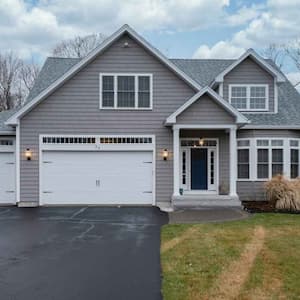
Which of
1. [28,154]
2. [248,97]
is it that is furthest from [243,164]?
[28,154]

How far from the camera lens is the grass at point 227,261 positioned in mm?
5806

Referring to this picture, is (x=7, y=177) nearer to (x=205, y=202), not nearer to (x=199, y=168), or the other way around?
(x=199, y=168)

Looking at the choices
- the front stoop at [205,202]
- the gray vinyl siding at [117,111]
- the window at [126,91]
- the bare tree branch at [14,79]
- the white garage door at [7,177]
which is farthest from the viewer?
the bare tree branch at [14,79]

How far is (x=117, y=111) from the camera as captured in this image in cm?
1653

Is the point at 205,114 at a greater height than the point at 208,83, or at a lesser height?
lesser

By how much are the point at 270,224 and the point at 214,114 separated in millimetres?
5413

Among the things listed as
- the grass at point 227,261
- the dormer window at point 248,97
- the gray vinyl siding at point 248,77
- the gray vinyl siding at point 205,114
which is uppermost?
the gray vinyl siding at point 248,77

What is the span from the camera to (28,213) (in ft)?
46.7

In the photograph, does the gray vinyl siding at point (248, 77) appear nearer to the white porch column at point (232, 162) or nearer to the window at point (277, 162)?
the window at point (277, 162)

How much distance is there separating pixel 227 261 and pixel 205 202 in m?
7.97

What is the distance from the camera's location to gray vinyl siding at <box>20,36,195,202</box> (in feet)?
53.8

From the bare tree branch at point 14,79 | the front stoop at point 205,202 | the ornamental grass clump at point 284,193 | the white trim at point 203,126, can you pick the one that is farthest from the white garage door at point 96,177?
the bare tree branch at point 14,79

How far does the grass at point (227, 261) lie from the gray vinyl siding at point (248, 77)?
795cm

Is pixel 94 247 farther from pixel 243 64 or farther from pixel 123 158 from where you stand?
pixel 243 64
